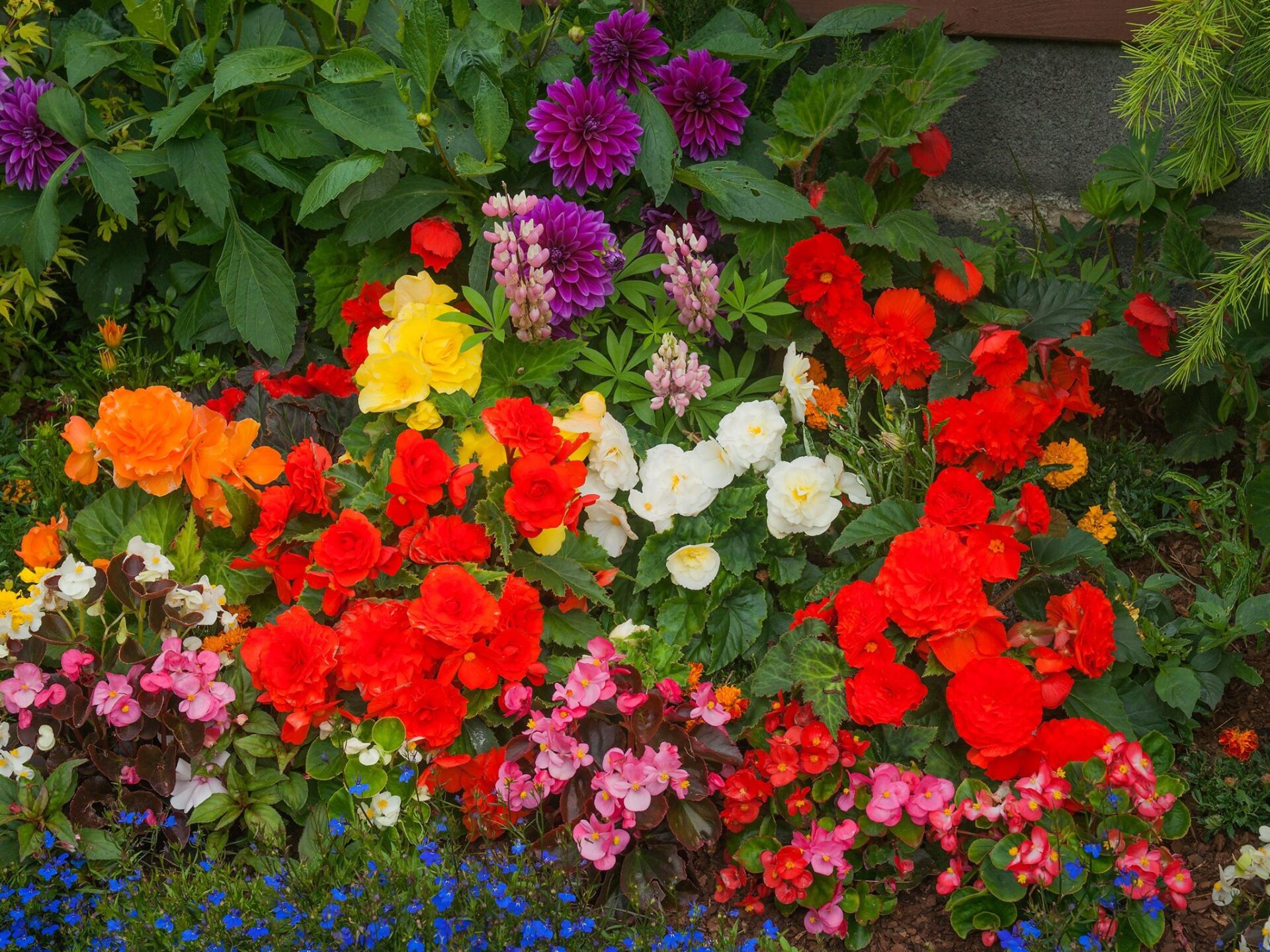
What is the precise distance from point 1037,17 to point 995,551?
6.21 feet

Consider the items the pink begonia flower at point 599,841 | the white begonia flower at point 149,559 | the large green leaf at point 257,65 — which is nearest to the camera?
the pink begonia flower at point 599,841

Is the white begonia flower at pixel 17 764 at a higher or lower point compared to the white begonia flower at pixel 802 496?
lower

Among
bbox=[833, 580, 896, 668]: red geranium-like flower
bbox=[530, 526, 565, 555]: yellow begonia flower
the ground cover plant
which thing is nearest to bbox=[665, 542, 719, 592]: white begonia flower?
the ground cover plant

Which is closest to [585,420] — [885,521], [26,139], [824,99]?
[885,521]

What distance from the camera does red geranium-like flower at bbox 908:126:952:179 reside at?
2.95 metres

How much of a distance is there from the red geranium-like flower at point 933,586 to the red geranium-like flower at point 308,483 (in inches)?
47.2

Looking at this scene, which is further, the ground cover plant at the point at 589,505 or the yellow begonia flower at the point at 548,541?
the yellow begonia flower at the point at 548,541

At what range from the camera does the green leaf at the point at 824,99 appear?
2814 mm

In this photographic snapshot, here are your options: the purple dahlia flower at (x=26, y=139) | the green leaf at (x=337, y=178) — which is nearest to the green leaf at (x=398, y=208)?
the green leaf at (x=337, y=178)

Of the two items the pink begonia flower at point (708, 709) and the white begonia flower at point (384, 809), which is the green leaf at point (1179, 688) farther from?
the white begonia flower at point (384, 809)

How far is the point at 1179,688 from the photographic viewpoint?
2.22m

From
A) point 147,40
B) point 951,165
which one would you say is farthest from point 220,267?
point 951,165

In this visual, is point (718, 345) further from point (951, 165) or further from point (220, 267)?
point (220, 267)

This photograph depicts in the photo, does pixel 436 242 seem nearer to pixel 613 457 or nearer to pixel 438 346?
pixel 438 346
